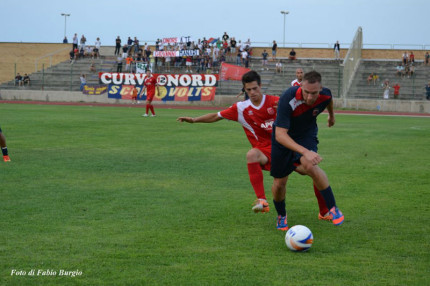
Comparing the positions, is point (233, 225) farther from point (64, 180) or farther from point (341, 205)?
point (64, 180)

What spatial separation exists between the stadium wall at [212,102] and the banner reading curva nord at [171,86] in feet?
1.48

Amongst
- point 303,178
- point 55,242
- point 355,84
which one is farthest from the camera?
point 355,84

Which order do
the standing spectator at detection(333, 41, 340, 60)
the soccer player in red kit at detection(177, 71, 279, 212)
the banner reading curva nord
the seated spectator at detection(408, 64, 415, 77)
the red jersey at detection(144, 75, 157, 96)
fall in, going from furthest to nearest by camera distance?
the standing spectator at detection(333, 41, 340, 60), the banner reading curva nord, the seated spectator at detection(408, 64, 415, 77), the red jersey at detection(144, 75, 157, 96), the soccer player in red kit at detection(177, 71, 279, 212)

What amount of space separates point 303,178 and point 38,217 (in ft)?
16.3

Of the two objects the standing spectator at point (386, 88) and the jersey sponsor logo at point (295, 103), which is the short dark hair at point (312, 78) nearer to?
the jersey sponsor logo at point (295, 103)

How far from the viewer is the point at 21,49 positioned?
59594 millimetres

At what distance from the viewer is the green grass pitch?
16.1ft

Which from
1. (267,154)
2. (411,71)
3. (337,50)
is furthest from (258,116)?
(337,50)

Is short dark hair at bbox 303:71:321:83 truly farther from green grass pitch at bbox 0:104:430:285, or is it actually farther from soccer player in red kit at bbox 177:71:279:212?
green grass pitch at bbox 0:104:430:285

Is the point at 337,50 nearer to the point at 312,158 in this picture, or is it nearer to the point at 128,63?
the point at 128,63

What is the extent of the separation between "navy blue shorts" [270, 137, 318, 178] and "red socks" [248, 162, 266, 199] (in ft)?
2.49

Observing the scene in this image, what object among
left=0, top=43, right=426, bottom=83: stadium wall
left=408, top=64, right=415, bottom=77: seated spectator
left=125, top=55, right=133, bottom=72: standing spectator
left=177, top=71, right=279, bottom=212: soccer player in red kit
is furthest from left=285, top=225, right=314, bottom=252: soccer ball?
left=0, top=43, right=426, bottom=83: stadium wall

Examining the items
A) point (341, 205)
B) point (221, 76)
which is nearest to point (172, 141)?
point (341, 205)

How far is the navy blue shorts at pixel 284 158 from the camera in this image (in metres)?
6.43
